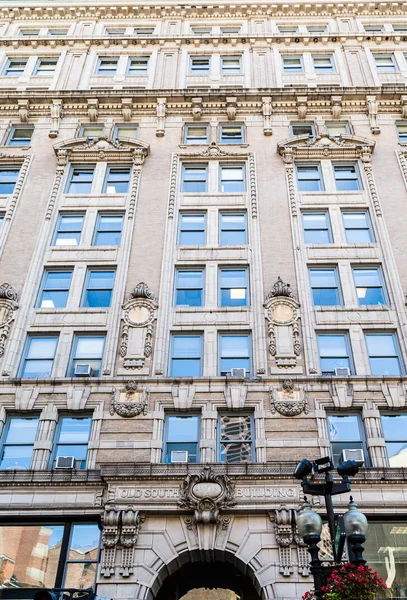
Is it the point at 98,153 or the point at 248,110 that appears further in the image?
the point at 248,110

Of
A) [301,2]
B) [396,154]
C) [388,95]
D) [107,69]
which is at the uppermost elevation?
[301,2]

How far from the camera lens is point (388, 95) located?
30.0 m

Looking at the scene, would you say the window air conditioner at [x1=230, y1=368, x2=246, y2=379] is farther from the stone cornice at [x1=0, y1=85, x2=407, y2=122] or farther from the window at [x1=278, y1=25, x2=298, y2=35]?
the window at [x1=278, y1=25, x2=298, y2=35]

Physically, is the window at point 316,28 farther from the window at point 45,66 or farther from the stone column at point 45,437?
the stone column at point 45,437

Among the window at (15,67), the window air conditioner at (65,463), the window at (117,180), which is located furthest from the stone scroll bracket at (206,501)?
the window at (15,67)

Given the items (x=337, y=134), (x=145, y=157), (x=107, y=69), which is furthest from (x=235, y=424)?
(x=107, y=69)

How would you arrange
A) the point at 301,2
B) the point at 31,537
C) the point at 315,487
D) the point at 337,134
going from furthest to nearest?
the point at 301,2 → the point at 337,134 → the point at 31,537 → the point at 315,487

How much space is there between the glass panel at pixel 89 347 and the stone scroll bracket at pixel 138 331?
2.85 feet

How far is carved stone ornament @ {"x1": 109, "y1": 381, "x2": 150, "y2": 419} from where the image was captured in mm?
18594

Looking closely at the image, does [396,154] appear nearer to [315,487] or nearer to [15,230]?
[15,230]

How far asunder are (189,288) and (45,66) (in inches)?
786

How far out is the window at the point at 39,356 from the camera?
20406 mm

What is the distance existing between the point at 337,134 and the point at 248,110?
471 centimetres

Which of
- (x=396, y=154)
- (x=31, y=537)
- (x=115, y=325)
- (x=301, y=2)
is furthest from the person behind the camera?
(x=301, y=2)
